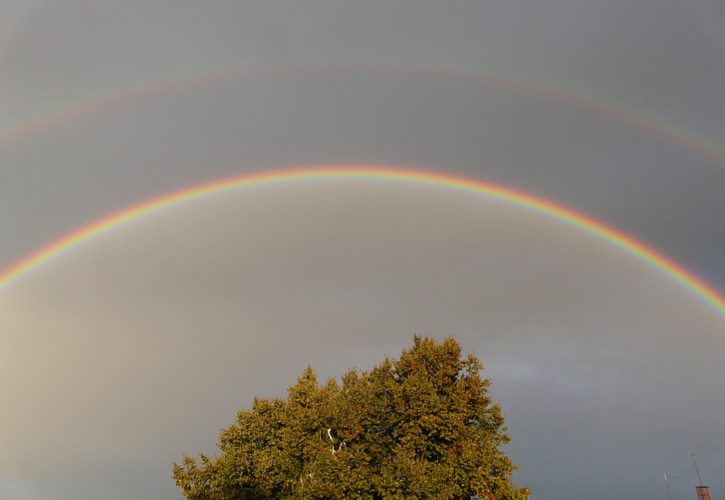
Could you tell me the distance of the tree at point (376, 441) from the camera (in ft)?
106

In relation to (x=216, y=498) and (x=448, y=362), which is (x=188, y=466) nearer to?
(x=216, y=498)

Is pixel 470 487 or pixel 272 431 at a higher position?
pixel 272 431

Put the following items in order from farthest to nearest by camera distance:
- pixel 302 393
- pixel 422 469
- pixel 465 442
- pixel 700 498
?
pixel 700 498 → pixel 302 393 → pixel 465 442 → pixel 422 469

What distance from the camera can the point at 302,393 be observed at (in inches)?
1539

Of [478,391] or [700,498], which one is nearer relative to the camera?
[478,391]

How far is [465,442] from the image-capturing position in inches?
1336

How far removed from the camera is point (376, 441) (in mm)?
35750

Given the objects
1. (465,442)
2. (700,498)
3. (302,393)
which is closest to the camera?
(465,442)

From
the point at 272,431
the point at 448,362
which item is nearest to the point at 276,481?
the point at 272,431

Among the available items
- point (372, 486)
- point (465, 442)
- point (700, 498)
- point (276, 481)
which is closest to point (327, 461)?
point (372, 486)

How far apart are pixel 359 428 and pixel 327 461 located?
3.14 m

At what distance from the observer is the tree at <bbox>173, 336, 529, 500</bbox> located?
3225cm

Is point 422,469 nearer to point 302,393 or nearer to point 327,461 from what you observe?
point 327,461

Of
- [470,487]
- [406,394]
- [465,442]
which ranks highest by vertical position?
[406,394]
